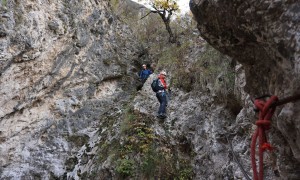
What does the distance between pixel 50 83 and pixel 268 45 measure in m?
8.99

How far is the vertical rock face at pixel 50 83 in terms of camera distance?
941 cm

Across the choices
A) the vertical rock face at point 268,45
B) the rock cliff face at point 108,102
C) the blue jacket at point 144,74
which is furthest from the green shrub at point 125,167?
the blue jacket at point 144,74

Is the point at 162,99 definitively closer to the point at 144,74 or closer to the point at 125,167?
the point at 125,167

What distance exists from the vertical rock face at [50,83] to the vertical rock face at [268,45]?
277 inches

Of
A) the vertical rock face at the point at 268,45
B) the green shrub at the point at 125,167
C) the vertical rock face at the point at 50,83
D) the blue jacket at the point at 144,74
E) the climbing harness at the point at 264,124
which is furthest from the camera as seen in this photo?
the blue jacket at the point at 144,74

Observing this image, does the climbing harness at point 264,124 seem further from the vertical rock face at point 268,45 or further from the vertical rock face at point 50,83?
the vertical rock face at point 50,83

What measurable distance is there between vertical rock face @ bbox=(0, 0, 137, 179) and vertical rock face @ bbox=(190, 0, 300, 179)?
7037 millimetres

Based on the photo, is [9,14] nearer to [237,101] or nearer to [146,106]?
[146,106]

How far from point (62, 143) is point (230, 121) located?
5172 millimetres

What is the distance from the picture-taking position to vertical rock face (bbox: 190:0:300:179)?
2416 mm

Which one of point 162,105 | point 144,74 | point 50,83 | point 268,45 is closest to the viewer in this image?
point 268,45

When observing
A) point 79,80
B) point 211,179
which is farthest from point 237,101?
point 79,80

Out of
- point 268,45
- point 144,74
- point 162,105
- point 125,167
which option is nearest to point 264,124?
point 268,45

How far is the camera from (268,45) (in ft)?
8.94
